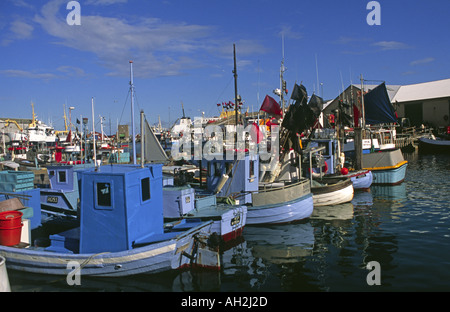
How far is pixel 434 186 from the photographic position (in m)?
28.3

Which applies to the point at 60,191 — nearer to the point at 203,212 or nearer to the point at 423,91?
the point at 203,212

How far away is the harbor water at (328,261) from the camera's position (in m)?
10.8

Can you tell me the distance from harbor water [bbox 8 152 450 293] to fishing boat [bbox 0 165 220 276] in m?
0.47

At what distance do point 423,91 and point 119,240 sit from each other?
262 feet

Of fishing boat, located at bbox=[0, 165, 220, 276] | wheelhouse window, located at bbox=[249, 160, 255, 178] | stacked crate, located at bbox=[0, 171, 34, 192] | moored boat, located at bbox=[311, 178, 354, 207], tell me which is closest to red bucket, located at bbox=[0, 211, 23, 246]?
fishing boat, located at bbox=[0, 165, 220, 276]

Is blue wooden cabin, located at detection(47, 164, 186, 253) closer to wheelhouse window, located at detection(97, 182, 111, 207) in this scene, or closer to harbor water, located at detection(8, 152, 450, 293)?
wheelhouse window, located at detection(97, 182, 111, 207)

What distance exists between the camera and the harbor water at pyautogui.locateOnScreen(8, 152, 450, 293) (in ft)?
35.4

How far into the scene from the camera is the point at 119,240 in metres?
10.8

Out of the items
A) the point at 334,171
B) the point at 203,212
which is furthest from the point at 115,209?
the point at 334,171

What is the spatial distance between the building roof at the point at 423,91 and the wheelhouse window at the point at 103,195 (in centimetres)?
7412
